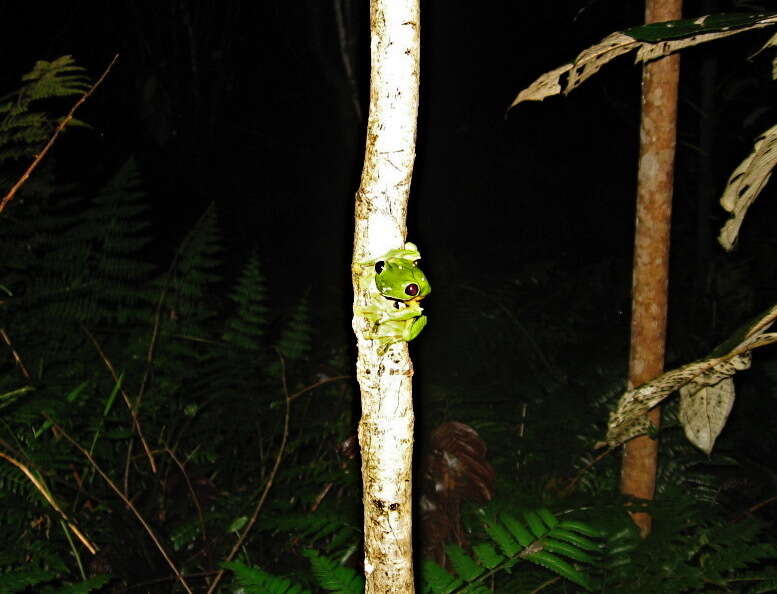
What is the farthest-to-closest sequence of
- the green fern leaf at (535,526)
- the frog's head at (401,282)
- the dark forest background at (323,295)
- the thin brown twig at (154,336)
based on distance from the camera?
the thin brown twig at (154,336) → the dark forest background at (323,295) → the green fern leaf at (535,526) → the frog's head at (401,282)

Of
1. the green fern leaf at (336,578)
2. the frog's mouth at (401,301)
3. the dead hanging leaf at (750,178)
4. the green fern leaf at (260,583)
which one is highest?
the dead hanging leaf at (750,178)

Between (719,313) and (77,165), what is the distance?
11.7 feet

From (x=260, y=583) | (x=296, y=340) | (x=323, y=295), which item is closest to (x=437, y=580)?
(x=260, y=583)

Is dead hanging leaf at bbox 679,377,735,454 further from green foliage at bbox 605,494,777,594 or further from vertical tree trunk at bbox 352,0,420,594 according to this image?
vertical tree trunk at bbox 352,0,420,594

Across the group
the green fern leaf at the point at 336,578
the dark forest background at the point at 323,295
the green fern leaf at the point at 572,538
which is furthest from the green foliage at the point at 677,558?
the green fern leaf at the point at 336,578

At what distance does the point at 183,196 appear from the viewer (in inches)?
175

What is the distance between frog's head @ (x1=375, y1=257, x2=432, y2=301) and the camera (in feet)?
1.90

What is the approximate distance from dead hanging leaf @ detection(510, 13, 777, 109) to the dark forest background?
0.31 m

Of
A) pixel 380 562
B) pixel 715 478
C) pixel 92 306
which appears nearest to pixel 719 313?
pixel 715 478

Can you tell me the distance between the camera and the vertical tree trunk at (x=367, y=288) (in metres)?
0.59

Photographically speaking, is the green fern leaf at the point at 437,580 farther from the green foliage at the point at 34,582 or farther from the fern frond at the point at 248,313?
the fern frond at the point at 248,313

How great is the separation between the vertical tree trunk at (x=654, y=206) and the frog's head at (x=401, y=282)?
0.99 meters

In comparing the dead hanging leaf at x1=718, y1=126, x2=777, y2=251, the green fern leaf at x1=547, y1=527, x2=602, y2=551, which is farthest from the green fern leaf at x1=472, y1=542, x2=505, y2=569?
the dead hanging leaf at x1=718, y1=126, x2=777, y2=251

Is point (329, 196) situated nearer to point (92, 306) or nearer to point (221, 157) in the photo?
point (221, 157)
